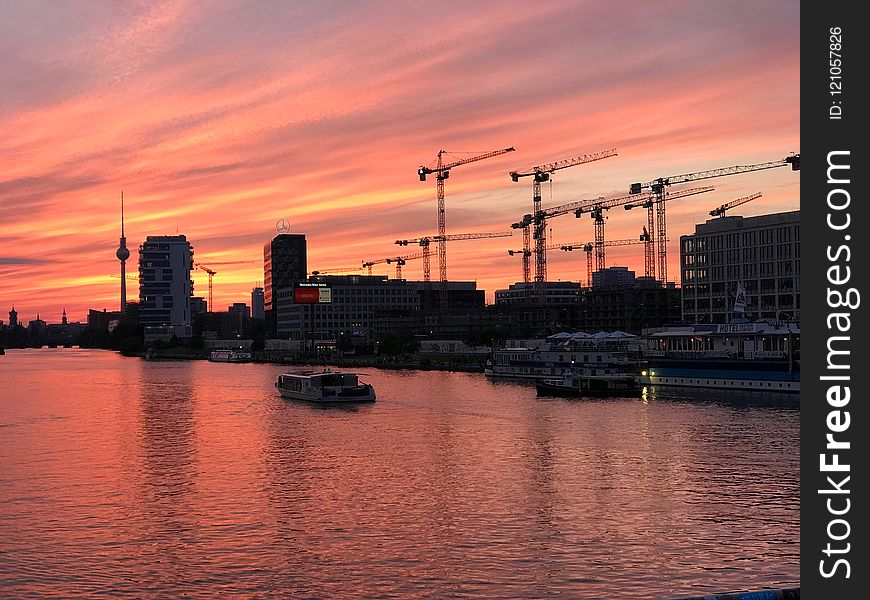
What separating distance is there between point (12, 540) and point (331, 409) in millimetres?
65023

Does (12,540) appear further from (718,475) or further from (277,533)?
(718,475)

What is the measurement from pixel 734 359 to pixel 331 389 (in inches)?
2090

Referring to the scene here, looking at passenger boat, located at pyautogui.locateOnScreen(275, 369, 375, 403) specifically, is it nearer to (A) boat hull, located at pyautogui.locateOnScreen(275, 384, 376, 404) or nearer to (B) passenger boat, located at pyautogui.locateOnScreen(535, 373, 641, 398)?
(A) boat hull, located at pyautogui.locateOnScreen(275, 384, 376, 404)

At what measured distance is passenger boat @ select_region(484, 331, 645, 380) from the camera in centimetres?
→ 14888

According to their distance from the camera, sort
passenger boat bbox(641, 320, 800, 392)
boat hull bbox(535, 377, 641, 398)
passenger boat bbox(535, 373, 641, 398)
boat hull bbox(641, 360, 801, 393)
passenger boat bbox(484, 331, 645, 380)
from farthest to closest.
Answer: passenger boat bbox(484, 331, 645, 380)
passenger boat bbox(535, 373, 641, 398)
boat hull bbox(535, 377, 641, 398)
passenger boat bbox(641, 320, 800, 392)
boat hull bbox(641, 360, 801, 393)

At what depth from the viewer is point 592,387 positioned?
120 m

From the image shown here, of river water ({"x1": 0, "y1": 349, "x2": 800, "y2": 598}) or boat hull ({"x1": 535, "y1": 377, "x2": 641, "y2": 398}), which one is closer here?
river water ({"x1": 0, "y1": 349, "x2": 800, "y2": 598})

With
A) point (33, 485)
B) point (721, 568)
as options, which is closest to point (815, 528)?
point (721, 568)

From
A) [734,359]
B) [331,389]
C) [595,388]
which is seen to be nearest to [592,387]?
[595,388]

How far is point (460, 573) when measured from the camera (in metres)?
35.7

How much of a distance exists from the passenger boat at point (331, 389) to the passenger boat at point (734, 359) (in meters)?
44.8

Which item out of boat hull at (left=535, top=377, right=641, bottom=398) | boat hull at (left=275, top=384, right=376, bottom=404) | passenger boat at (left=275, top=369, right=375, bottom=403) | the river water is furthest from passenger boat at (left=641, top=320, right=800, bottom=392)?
passenger boat at (left=275, top=369, right=375, bottom=403)

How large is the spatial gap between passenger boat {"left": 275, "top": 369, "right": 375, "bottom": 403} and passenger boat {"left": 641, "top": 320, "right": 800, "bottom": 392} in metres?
44.8

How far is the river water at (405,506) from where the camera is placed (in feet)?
116
